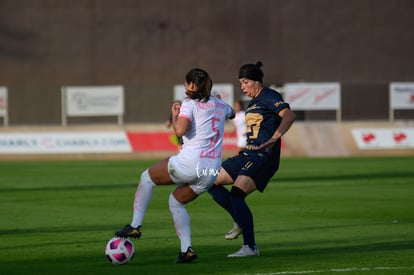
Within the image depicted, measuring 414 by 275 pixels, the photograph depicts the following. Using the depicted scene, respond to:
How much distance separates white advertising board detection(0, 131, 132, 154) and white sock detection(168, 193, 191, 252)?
24724 millimetres

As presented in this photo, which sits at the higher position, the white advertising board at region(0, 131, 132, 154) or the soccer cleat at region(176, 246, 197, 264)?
the soccer cleat at region(176, 246, 197, 264)

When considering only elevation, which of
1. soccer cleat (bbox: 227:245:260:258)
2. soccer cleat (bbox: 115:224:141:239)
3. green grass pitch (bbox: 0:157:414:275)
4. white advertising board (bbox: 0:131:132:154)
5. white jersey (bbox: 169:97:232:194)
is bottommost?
white advertising board (bbox: 0:131:132:154)

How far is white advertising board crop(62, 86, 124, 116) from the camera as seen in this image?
3906 centimetres

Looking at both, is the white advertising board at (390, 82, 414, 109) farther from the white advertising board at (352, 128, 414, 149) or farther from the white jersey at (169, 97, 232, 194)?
the white jersey at (169, 97, 232, 194)

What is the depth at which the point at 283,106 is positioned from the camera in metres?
12.4

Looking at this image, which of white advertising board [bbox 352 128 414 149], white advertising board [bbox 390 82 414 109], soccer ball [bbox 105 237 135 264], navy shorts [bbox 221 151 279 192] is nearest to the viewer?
soccer ball [bbox 105 237 135 264]

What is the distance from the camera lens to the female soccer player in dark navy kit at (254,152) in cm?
1212

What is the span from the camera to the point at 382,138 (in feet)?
121

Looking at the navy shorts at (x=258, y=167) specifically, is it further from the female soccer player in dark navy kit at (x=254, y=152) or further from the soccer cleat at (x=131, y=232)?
the soccer cleat at (x=131, y=232)

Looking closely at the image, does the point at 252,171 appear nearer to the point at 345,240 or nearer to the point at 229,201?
the point at 229,201

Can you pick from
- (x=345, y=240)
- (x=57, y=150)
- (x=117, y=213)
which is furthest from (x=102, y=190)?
(x=57, y=150)

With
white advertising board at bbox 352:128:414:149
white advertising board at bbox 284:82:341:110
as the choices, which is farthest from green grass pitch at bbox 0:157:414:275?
white advertising board at bbox 284:82:341:110

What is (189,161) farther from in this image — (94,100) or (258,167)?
(94,100)

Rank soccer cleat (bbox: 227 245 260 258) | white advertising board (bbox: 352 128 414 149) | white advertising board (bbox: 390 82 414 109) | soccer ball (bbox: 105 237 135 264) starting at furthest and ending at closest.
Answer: white advertising board (bbox: 390 82 414 109), white advertising board (bbox: 352 128 414 149), soccer cleat (bbox: 227 245 260 258), soccer ball (bbox: 105 237 135 264)
